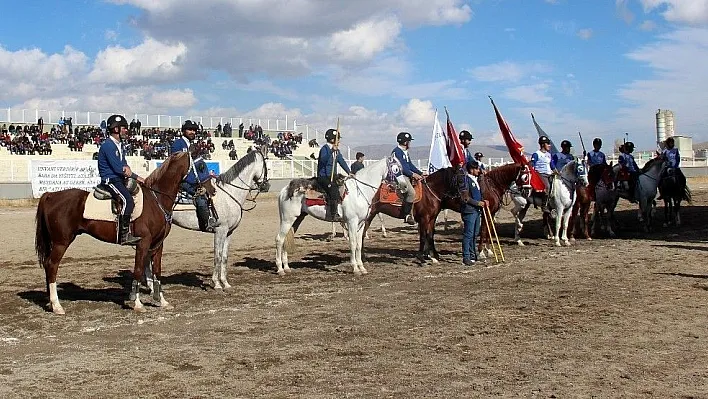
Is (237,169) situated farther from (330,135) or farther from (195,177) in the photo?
(330,135)

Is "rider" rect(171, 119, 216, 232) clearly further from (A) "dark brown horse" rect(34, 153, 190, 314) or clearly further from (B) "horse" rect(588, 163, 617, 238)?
(B) "horse" rect(588, 163, 617, 238)

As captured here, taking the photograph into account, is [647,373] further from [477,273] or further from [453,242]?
[453,242]

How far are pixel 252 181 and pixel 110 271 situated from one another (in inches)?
165

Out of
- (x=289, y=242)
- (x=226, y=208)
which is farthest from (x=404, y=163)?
(x=226, y=208)

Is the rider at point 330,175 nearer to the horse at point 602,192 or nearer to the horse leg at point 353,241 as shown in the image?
the horse leg at point 353,241

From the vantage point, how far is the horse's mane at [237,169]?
13.1 meters

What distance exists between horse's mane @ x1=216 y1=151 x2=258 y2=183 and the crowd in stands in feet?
83.0

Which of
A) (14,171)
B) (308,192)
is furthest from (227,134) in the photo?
(308,192)

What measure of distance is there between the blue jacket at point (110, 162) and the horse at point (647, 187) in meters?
15.8

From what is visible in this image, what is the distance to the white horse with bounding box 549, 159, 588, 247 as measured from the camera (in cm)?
Answer: 1850

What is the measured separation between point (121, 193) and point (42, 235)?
1.43m

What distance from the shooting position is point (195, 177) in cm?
1188

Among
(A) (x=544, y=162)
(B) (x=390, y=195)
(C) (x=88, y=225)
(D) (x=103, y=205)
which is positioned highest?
(A) (x=544, y=162)

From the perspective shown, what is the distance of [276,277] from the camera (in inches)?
559
